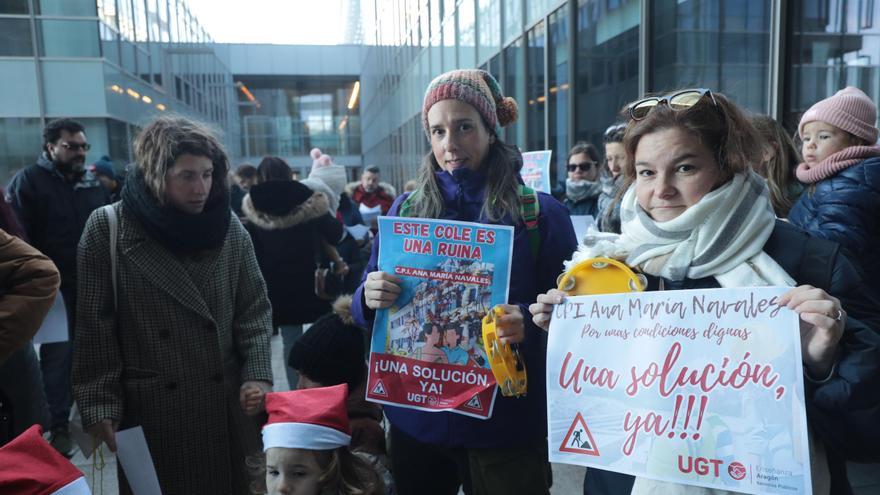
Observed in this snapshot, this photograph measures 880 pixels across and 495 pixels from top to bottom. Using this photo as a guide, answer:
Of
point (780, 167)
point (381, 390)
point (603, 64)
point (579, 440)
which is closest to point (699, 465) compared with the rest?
point (579, 440)

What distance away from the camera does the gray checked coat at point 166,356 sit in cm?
220

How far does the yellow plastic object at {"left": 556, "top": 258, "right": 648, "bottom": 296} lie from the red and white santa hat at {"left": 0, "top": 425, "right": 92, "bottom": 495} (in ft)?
4.32

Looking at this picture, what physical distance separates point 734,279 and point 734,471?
1.39 ft

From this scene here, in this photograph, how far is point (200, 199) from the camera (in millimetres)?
2330

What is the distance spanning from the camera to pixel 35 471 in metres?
1.42

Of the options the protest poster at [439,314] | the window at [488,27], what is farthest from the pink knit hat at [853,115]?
the window at [488,27]

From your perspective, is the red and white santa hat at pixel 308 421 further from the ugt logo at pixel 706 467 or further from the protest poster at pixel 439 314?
the ugt logo at pixel 706 467

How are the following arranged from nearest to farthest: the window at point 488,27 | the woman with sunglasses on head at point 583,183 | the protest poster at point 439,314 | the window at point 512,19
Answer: the protest poster at point 439,314 < the woman with sunglasses on head at point 583,183 < the window at point 512,19 < the window at point 488,27

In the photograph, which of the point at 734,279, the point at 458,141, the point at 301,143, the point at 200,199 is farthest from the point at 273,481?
the point at 301,143

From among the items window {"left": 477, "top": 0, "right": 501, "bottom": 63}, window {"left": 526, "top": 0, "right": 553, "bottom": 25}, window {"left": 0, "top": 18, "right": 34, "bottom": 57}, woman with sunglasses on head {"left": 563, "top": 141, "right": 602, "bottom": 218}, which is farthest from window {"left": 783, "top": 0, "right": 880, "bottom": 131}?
window {"left": 0, "top": 18, "right": 34, "bottom": 57}

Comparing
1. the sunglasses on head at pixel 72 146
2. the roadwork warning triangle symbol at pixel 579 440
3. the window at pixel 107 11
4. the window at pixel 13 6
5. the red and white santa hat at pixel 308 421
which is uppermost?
the window at pixel 107 11

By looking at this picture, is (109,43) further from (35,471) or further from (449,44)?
(35,471)

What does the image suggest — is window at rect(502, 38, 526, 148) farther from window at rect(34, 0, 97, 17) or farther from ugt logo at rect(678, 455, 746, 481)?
window at rect(34, 0, 97, 17)

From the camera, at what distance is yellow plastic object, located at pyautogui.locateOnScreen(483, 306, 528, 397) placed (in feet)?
5.49
